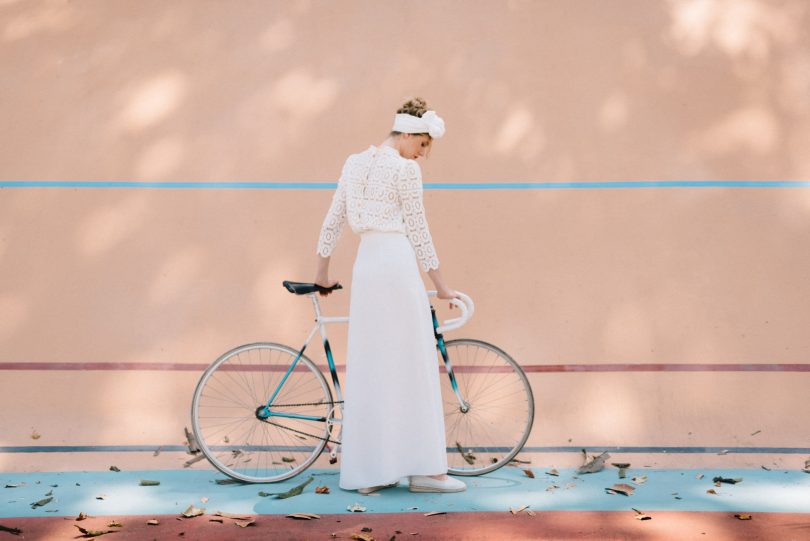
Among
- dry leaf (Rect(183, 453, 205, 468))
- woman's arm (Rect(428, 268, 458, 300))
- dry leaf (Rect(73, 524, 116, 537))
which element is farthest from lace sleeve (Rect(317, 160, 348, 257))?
dry leaf (Rect(73, 524, 116, 537))

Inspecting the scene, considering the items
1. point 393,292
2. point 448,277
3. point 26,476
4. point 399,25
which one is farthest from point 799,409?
point 26,476

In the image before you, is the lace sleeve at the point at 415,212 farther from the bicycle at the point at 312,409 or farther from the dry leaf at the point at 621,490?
the dry leaf at the point at 621,490

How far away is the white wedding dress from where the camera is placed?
14.1 ft

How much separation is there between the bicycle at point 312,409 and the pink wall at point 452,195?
0.20m

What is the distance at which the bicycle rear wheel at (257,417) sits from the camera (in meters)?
4.68

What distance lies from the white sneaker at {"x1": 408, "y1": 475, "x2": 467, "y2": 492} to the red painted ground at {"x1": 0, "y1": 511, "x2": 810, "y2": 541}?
0.34 meters

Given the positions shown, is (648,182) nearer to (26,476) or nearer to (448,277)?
(448,277)

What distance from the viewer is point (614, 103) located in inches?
218

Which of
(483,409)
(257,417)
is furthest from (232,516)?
(483,409)

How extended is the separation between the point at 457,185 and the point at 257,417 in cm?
177

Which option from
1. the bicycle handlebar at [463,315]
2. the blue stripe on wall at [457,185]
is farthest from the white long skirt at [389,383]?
the blue stripe on wall at [457,185]

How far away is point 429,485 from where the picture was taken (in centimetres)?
439

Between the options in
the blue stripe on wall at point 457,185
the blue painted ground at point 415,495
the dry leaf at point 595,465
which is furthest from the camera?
the blue stripe on wall at point 457,185

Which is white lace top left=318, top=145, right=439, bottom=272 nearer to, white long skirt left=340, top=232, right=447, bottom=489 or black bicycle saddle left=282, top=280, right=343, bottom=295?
white long skirt left=340, top=232, right=447, bottom=489
